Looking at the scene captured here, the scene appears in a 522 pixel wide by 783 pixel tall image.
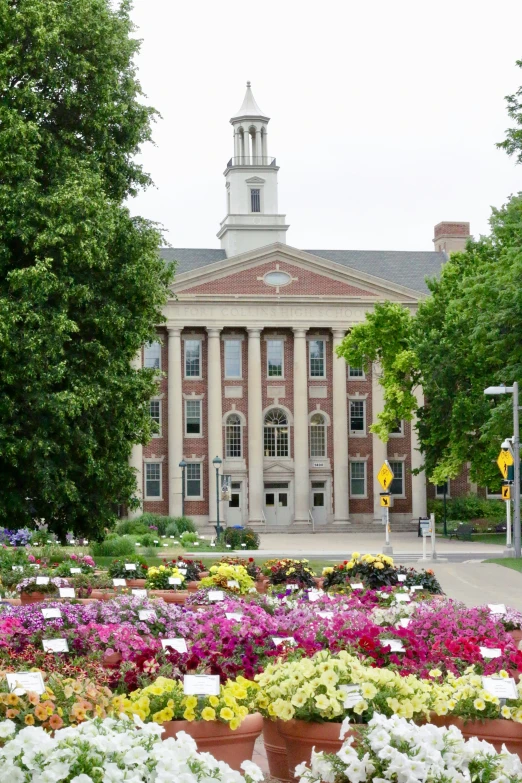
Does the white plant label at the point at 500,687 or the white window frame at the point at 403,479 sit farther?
the white window frame at the point at 403,479

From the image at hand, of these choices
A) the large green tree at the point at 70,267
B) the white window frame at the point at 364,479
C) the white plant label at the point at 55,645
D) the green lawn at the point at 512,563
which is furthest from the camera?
the white window frame at the point at 364,479

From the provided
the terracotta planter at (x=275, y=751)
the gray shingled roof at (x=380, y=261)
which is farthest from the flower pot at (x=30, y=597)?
the gray shingled roof at (x=380, y=261)

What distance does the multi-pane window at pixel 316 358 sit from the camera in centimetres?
6638

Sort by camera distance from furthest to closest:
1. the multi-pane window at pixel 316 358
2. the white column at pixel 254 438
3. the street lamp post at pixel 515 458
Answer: the multi-pane window at pixel 316 358, the white column at pixel 254 438, the street lamp post at pixel 515 458

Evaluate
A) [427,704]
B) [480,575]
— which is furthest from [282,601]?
[480,575]

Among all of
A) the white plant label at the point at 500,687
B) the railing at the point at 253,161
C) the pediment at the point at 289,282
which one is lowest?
the white plant label at the point at 500,687

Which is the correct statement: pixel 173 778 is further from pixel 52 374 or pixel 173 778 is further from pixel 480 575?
pixel 480 575

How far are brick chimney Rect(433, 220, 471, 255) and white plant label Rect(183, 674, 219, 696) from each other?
228ft

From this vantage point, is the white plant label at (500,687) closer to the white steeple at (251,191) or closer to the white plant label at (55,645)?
the white plant label at (55,645)

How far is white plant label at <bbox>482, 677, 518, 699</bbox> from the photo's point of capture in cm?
774

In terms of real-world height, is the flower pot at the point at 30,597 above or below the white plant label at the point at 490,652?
below

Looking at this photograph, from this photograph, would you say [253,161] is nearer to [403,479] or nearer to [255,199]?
[255,199]

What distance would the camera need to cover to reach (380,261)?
73.8 metres

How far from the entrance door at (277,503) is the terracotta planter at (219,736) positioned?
58.0 metres
